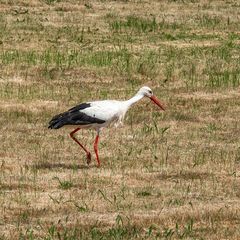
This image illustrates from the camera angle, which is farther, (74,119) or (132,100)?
(132,100)

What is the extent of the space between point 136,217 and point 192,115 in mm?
6021

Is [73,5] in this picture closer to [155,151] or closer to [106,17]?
[106,17]

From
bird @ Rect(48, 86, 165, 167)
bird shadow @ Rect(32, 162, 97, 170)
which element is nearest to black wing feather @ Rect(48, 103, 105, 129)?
bird @ Rect(48, 86, 165, 167)

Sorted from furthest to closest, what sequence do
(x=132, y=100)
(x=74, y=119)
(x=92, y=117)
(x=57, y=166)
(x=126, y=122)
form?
(x=126, y=122) < (x=132, y=100) < (x=92, y=117) < (x=74, y=119) < (x=57, y=166)

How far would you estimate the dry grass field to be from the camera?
39.3ft

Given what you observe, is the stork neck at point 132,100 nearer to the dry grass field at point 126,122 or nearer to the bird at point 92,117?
the bird at point 92,117

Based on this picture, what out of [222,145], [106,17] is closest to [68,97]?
[222,145]

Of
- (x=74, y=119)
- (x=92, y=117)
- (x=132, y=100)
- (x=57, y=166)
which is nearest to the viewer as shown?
(x=57, y=166)

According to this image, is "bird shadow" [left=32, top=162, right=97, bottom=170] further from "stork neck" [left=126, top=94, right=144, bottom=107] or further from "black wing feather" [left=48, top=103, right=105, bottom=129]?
"stork neck" [left=126, top=94, right=144, bottom=107]

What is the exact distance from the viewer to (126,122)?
17.2 m

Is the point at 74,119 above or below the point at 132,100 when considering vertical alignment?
below

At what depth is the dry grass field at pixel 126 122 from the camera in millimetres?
11969

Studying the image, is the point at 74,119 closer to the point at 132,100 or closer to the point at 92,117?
the point at 92,117

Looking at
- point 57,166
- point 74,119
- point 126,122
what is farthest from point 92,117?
point 126,122
